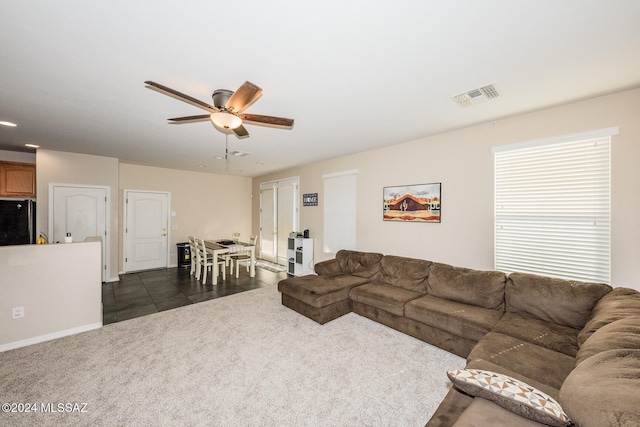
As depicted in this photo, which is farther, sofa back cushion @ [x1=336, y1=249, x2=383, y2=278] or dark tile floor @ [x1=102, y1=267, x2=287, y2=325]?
sofa back cushion @ [x1=336, y1=249, x2=383, y2=278]

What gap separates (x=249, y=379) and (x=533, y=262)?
11.6ft

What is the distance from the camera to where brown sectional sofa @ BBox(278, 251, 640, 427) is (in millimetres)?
1045

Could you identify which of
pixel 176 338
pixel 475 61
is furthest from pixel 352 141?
pixel 176 338

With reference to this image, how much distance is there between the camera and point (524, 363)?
5.87ft

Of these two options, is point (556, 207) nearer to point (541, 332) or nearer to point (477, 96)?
point (541, 332)

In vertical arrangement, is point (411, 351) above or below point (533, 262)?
below

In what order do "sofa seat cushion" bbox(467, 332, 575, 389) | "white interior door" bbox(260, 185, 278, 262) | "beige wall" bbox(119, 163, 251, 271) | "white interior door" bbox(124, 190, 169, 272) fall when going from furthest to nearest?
"white interior door" bbox(260, 185, 278, 262) < "beige wall" bbox(119, 163, 251, 271) < "white interior door" bbox(124, 190, 169, 272) < "sofa seat cushion" bbox(467, 332, 575, 389)

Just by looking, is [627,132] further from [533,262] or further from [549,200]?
[533,262]

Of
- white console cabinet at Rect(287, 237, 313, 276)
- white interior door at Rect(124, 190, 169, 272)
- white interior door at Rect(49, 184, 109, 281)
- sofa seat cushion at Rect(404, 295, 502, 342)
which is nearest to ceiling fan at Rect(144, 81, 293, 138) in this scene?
sofa seat cushion at Rect(404, 295, 502, 342)

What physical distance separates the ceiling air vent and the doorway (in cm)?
443

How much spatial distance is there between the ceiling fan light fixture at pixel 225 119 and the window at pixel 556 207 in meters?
3.28

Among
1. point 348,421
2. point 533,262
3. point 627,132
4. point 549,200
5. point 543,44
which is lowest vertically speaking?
point 348,421

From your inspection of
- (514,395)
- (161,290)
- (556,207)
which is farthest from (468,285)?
(161,290)

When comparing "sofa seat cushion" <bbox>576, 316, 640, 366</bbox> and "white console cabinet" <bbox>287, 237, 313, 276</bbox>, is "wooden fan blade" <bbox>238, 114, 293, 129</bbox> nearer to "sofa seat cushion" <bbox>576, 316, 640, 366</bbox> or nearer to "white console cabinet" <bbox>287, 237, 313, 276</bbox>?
"sofa seat cushion" <bbox>576, 316, 640, 366</bbox>
